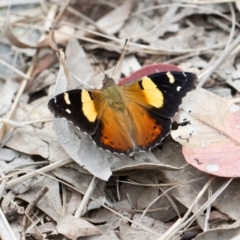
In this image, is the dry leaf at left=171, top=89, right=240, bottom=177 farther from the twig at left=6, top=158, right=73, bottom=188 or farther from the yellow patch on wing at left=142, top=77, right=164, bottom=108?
the twig at left=6, top=158, right=73, bottom=188

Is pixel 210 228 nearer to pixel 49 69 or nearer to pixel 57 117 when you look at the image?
pixel 57 117

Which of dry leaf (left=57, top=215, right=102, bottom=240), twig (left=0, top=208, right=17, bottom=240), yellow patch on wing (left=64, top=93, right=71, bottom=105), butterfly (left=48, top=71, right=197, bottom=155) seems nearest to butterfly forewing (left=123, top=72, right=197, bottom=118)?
butterfly (left=48, top=71, right=197, bottom=155)

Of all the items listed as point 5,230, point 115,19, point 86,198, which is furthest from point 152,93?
point 115,19

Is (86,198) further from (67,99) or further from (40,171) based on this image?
(67,99)

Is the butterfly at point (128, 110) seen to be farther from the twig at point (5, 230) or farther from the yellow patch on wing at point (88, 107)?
the twig at point (5, 230)

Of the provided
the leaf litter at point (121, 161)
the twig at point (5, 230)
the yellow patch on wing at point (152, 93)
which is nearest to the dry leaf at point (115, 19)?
the leaf litter at point (121, 161)

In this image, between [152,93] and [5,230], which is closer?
[5,230]

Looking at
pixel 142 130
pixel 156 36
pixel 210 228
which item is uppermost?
pixel 156 36

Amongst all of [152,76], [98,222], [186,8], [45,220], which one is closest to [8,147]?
[45,220]
